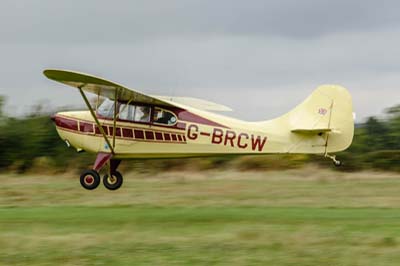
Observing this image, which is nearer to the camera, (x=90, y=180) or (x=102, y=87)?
(x=102, y=87)

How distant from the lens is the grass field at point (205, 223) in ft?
45.2

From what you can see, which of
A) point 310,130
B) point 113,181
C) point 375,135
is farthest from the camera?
point 375,135

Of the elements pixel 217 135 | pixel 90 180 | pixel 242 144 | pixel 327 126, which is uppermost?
pixel 327 126

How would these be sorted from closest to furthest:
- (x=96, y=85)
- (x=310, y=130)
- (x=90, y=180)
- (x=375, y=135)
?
(x=96, y=85), (x=310, y=130), (x=90, y=180), (x=375, y=135)

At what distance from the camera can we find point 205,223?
17969 millimetres

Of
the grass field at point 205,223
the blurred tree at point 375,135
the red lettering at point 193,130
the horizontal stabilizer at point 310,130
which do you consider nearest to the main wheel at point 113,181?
the grass field at point 205,223

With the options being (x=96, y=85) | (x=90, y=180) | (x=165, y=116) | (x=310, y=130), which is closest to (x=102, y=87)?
(x=96, y=85)

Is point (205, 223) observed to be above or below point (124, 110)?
below

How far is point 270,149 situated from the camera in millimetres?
23016

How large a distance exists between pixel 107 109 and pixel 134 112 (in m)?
0.70

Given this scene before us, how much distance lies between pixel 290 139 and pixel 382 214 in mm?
4260

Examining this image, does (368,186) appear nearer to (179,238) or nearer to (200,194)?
(200,194)

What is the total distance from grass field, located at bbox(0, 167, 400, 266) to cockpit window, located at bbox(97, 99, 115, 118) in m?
2.27

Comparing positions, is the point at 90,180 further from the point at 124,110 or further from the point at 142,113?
the point at 142,113
